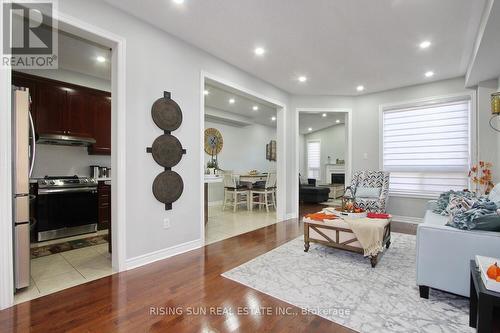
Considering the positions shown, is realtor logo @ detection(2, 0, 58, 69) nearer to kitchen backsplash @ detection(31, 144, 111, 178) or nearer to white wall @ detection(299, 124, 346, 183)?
kitchen backsplash @ detection(31, 144, 111, 178)

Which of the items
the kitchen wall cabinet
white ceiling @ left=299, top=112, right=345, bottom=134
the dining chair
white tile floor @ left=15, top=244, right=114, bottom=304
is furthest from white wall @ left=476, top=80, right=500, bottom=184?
the kitchen wall cabinet

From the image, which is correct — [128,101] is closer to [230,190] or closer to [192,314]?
[192,314]

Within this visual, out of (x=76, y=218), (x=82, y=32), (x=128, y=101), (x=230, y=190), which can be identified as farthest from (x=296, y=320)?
(x=230, y=190)

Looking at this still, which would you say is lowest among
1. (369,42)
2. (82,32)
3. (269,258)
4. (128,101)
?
(269,258)

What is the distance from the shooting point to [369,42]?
3.33 m

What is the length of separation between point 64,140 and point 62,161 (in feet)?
1.60

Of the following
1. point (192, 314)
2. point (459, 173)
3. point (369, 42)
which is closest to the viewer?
point (192, 314)

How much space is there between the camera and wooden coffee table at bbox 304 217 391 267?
2.93m

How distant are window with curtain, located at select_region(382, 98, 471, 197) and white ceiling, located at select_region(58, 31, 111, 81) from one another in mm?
5424

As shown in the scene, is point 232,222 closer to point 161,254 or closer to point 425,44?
point 161,254

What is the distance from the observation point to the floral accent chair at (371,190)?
4.49 m

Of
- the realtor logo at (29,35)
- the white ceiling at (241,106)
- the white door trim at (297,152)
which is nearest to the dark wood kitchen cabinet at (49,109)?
the realtor logo at (29,35)

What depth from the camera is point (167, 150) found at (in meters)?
3.09

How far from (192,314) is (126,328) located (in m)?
0.45
